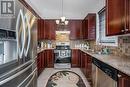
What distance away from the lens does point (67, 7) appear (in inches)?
280

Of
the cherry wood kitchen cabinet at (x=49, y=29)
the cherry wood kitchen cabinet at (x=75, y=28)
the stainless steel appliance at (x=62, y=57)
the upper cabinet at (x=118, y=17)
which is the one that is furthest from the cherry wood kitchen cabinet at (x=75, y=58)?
the upper cabinet at (x=118, y=17)

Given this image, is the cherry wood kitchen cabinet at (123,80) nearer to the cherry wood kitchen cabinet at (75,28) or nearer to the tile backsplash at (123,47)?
the tile backsplash at (123,47)

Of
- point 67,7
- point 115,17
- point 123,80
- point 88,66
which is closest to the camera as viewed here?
point 123,80

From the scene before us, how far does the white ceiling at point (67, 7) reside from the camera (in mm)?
6199

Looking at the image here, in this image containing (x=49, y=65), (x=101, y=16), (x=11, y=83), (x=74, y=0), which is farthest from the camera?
(x=49, y=65)

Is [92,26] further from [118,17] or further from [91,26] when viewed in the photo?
[118,17]

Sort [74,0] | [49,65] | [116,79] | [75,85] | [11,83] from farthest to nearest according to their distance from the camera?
[49,65] < [74,0] < [75,85] < [116,79] < [11,83]

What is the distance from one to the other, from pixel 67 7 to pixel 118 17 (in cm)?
410

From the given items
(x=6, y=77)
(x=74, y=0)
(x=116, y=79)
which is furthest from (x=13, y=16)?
(x=74, y=0)

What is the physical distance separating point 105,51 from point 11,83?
3.63m

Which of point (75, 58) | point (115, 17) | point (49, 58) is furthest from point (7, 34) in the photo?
point (75, 58)

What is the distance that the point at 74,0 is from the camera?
6004mm

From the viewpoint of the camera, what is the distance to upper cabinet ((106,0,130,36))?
9.18ft

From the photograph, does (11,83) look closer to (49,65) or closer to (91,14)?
(91,14)
